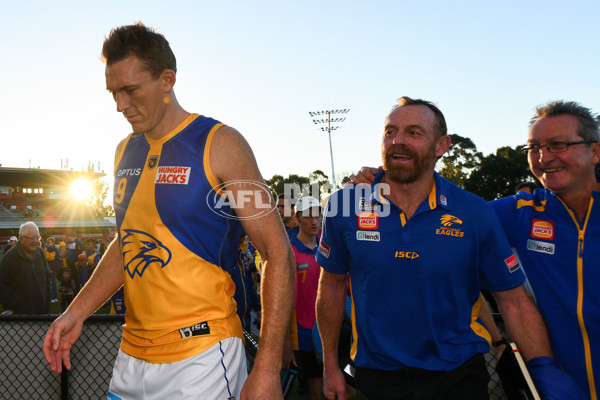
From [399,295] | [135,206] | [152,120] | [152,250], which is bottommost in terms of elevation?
[399,295]

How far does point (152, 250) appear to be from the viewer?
2.00 metres

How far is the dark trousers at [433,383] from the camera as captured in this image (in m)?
2.49

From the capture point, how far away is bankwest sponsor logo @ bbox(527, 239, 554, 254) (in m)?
2.47

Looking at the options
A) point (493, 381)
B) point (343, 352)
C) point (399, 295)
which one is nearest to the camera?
point (399, 295)

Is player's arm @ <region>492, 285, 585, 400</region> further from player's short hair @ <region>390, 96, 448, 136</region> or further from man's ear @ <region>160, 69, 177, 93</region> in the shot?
man's ear @ <region>160, 69, 177, 93</region>

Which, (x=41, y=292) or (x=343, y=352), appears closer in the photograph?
(x=343, y=352)

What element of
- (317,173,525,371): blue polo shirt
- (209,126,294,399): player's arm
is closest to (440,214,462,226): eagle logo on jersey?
(317,173,525,371): blue polo shirt

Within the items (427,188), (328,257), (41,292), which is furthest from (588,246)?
(41,292)

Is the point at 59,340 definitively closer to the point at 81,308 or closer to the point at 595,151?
the point at 81,308

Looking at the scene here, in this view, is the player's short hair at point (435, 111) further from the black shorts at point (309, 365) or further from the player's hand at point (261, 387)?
the black shorts at point (309, 365)

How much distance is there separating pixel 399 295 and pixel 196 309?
45.5 inches

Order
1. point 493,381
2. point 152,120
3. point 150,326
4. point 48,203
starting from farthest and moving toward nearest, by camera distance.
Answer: point 48,203 → point 493,381 → point 152,120 → point 150,326

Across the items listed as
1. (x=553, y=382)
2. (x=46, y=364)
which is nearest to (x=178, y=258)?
(x=553, y=382)

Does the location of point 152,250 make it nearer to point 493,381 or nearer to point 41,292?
point 493,381
